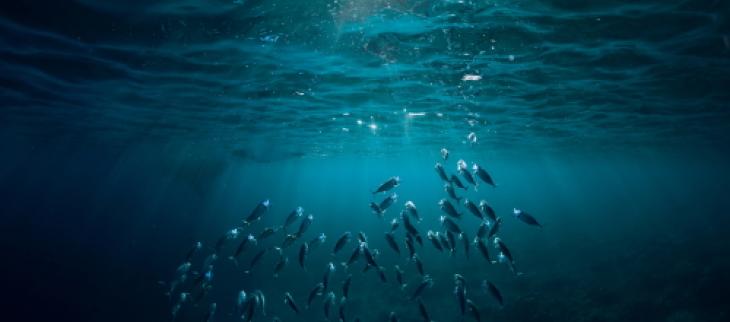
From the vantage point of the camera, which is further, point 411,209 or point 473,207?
point 411,209

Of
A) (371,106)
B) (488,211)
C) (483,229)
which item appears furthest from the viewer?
(371,106)

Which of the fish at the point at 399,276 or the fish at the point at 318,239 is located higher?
the fish at the point at 318,239

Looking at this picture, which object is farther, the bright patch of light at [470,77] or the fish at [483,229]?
the bright patch of light at [470,77]

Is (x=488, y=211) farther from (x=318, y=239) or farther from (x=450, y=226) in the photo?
(x=318, y=239)

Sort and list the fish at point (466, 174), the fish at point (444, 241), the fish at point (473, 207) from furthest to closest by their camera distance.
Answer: the fish at point (444, 241) < the fish at point (473, 207) < the fish at point (466, 174)

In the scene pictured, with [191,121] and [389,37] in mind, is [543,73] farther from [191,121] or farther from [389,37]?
[191,121]

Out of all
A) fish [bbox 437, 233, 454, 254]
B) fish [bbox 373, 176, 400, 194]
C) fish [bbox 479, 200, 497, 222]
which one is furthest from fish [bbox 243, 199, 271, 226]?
fish [bbox 479, 200, 497, 222]

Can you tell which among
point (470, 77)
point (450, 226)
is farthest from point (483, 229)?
point (470, 77)

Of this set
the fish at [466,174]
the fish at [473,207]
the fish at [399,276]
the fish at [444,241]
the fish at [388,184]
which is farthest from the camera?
the fish at [444,241]

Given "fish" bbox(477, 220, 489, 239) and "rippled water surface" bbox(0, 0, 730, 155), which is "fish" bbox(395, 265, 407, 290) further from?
"rippled water surface" bbox(0, 0, 730, 155)

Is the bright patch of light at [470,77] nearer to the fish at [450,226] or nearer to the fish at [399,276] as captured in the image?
the fish at [450,226]

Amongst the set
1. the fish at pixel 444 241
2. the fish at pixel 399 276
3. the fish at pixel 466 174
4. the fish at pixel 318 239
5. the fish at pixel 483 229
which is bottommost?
the fish at pixel 399 276

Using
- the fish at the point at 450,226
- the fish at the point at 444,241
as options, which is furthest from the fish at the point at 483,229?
the fish at the point at 444,241

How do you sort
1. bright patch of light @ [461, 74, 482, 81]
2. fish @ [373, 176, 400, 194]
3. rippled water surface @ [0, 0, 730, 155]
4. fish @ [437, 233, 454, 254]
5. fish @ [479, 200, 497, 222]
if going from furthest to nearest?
bright patch of light @ [461, 74, 482, 81], rippled water surface @ [0, 0, 730, 155], fish @ [437, 233, 454, 254], fish @ [373, 176, 400, 194], fish @ [479, 200, 497, 222]
